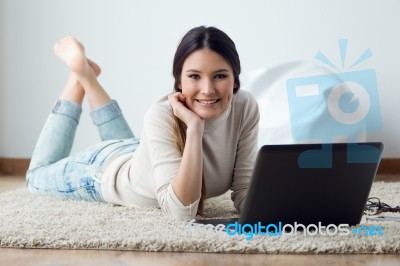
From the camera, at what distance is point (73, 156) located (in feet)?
7.68

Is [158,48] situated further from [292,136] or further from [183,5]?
[292,136]

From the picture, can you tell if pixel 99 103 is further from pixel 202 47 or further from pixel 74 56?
pixel 202 47

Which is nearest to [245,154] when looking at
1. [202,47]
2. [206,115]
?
[206,115]

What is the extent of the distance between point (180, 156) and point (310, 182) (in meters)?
0.44

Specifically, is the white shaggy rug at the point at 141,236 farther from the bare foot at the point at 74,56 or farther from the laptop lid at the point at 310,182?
the bare foot at the point at 74,56

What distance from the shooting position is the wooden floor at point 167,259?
135 centimetres

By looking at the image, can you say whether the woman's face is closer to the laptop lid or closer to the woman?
the woman

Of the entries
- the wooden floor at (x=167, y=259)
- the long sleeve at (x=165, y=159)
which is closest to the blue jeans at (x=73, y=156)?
the long sleeve at (x=165, y=159)

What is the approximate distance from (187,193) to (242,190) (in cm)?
27

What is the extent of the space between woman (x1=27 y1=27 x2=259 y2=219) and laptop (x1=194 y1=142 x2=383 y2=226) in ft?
0.88

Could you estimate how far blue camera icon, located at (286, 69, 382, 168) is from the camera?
2.81 m

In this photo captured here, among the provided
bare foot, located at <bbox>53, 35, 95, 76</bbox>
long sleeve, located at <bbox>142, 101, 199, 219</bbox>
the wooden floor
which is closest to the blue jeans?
bare foot, located at <bbox>53, 35, 95, 76</bbox>

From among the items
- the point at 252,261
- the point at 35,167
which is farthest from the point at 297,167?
the point at 35,167

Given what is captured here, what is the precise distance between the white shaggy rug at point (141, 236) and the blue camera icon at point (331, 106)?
89cm
